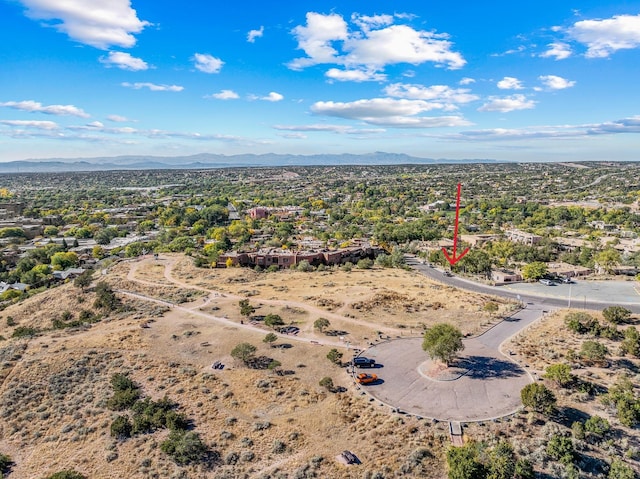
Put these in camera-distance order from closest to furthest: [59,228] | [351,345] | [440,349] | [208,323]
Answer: [440,349], [351,345], [208,323], [59,228]

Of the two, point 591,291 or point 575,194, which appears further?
point 575,194

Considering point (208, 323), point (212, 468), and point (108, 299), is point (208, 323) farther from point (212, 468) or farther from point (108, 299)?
point (212, 468)

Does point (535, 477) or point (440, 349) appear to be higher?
point (440, 349)

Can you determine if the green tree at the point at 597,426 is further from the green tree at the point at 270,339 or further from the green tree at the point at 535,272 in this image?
the green tree at the point at 535,272

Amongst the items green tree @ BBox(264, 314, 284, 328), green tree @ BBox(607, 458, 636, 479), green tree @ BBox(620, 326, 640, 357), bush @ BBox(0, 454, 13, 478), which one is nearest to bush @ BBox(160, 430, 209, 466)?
bush @ BBox(0, 454, 13, 478)

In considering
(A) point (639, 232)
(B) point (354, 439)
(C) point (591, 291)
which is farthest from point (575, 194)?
(B) point (354, 439)

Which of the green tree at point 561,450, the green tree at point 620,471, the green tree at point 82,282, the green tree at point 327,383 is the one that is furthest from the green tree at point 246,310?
the green tree at point 620,471

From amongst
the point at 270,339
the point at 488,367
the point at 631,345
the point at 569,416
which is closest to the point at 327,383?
the point at 270,339
